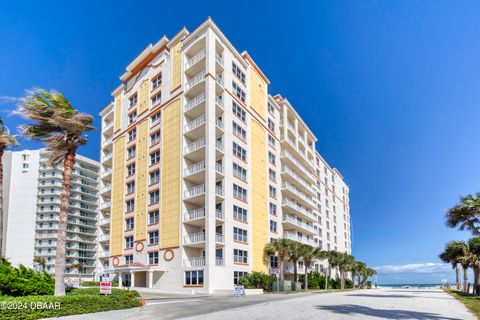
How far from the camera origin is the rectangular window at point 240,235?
4705cm

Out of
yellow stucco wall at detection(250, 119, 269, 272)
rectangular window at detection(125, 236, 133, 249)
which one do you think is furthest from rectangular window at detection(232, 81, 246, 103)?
rectangular window at detection(125, 236, 133, 249)

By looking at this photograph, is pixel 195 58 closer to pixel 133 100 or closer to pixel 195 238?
pixel 133 100

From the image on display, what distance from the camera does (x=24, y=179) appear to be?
108500 millimetres

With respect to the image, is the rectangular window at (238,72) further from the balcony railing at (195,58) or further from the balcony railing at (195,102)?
the balcony railing at (195,102)

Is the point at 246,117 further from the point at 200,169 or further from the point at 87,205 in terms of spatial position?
the point at 87,205

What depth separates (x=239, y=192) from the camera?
49.8m

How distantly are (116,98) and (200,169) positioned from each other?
2851 cm

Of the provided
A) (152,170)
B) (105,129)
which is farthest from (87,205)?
(152,170)

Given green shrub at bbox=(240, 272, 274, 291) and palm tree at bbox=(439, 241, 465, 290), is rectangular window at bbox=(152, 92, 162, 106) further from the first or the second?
palm tree at bbox=(439, 241, 465, 290)

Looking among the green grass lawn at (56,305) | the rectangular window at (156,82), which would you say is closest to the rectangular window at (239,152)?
the rectangular window at (156,82)

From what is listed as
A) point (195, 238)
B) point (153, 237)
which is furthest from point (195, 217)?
point (153, 237)

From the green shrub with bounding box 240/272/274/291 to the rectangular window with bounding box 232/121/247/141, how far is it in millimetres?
17721

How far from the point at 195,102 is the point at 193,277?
70.0 ft

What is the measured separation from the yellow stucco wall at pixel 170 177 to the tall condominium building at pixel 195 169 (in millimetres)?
136
